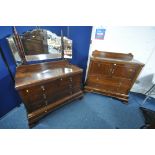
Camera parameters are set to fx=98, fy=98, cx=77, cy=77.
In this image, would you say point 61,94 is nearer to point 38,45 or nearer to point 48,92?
point 48,92

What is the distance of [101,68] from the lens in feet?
6.72

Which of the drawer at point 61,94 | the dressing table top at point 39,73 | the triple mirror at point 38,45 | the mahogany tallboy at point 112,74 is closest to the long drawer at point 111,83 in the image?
the mahogany tallboy at point 112,74

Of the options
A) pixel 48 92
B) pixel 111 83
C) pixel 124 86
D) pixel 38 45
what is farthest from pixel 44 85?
pixel 124 86

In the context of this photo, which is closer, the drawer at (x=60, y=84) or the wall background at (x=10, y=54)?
the wall background at (x=10, y=54)

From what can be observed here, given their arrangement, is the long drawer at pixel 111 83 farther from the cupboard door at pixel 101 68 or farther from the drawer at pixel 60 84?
the drawer at pixel 60 84

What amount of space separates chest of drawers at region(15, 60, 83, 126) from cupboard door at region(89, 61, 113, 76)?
417 mm

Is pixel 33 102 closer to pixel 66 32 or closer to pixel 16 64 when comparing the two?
pixel 16 64

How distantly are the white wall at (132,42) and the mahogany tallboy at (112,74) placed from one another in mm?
157

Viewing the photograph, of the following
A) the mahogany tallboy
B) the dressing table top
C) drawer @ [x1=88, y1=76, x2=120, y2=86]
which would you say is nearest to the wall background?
the dressing table top

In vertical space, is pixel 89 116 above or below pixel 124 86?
below

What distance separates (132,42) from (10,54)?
2.40 m

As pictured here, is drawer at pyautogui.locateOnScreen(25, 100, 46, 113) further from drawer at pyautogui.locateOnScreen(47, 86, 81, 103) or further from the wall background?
the wall background

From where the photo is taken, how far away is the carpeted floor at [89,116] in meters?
1.71
